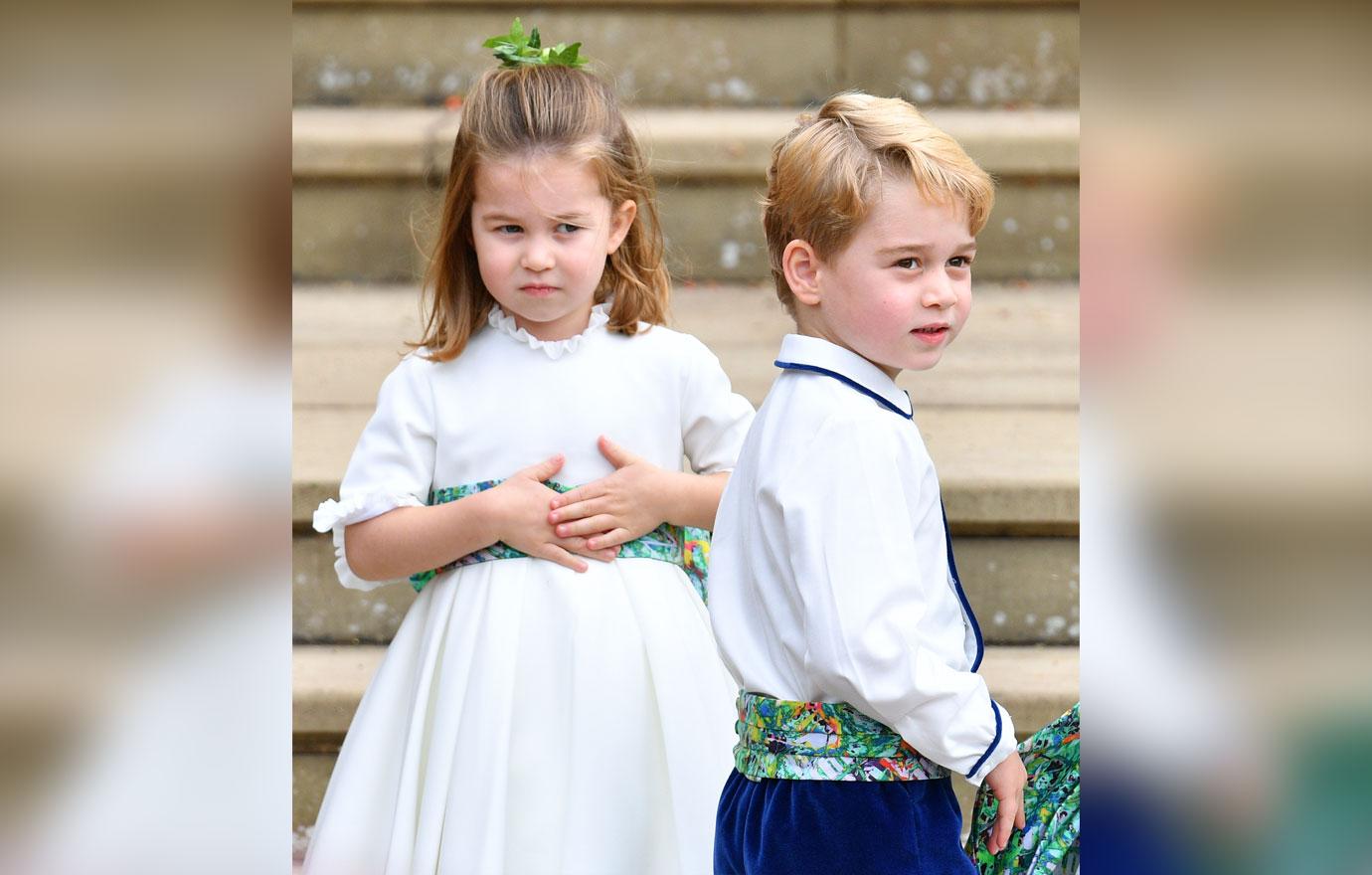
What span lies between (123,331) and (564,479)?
1209mm

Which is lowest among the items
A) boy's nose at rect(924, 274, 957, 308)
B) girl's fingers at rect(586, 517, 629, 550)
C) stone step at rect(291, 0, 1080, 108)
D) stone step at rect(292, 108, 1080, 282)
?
girl's fingers at rect(586, 517, 629, 550)

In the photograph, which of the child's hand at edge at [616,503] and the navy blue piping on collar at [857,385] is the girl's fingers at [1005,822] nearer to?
the navy blue piping on collar at [857,385]

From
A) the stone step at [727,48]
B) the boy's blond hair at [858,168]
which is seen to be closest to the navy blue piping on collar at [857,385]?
the boy's blond hair at [858,168]

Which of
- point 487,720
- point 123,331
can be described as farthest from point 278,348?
point 487,720

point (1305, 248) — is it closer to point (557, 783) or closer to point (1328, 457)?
point (1328, 457)

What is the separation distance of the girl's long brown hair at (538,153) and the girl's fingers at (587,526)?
255mm

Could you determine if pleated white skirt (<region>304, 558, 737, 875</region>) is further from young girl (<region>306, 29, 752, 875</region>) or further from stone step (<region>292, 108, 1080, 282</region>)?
stone step (<region>292, 108, 1080, 282</region>)

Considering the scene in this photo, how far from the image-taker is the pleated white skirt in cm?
167

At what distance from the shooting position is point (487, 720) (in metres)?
1.68

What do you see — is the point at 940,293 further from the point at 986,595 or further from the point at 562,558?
the point at 986,595

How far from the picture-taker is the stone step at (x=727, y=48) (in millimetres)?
3008

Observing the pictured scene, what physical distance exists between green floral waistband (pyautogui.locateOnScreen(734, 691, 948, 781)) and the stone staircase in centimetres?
117

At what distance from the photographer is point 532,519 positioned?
1737mm

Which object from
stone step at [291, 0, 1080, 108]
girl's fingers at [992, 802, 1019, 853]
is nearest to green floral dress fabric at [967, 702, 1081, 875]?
girl's fingers at [992, 802, 1019, 853]
